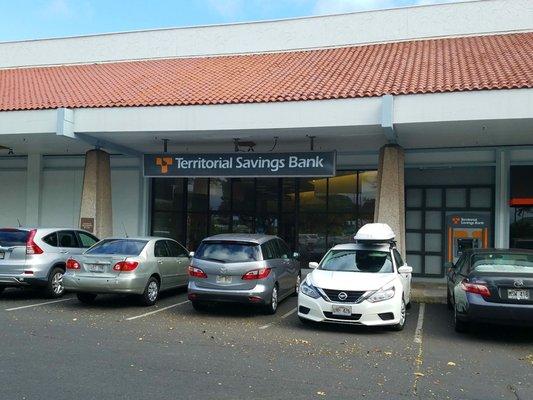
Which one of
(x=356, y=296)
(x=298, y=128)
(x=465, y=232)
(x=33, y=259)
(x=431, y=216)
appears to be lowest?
(x=356, y=296)

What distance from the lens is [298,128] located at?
Result: 43.8 feet

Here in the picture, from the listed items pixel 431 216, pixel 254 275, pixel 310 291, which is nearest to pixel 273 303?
pixel 254 275

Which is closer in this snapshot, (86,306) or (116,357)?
(116,357)

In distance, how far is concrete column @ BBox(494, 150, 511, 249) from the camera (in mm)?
15227

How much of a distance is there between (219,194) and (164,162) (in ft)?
13.0

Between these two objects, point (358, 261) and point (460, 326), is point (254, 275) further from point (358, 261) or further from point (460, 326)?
point (460, 326)

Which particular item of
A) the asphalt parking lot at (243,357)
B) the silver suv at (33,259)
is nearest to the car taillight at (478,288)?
the asphalt parking lot at (243,357)

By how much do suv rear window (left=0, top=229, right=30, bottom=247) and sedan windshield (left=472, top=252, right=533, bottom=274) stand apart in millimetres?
9028

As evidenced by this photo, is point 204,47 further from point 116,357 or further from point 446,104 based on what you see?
point 116,357

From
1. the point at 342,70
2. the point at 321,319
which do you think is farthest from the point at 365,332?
the point at 342,70

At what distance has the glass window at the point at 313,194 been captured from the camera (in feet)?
56.6

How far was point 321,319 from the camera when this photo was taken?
8.88m

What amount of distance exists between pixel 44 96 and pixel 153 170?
4.66 metres

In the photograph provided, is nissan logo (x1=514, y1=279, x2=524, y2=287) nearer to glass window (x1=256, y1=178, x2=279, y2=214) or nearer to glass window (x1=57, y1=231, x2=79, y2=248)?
glass window (x1=57, y1=231, x2=79, y2=248)
